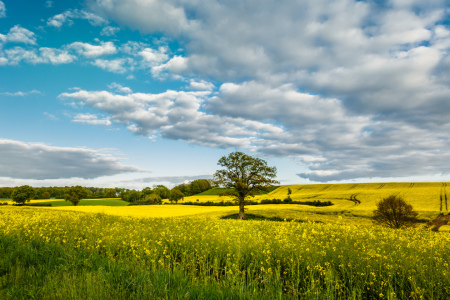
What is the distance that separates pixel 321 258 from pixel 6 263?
826 cm

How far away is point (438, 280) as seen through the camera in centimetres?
532

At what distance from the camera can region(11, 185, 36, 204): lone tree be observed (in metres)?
73.8

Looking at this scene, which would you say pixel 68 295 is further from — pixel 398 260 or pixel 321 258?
pixel 398 260

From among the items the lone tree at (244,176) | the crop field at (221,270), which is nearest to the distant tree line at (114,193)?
the lone tree at (244,176)

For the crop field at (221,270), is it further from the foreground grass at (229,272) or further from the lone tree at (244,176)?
the lone tree at (244,176)

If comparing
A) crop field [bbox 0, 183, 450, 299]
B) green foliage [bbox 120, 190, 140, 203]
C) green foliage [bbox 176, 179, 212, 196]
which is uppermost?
crop field [bbox 0, 183, 450, 299]

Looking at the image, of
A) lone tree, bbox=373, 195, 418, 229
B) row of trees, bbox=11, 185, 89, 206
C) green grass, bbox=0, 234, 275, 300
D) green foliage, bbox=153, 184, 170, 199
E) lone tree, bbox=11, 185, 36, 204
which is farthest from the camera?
Answer: green foliage, bbox=153, 184, 170, 199

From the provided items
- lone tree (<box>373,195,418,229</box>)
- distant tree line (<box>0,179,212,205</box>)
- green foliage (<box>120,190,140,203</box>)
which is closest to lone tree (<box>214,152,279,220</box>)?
lone tree (<box>373,195,418,229</box>)

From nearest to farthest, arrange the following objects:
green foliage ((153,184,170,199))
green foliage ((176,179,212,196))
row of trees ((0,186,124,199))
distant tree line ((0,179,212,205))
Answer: distant tree line ((0,179,212,205))
green foliage ((153,184,170,199))
row of trees ((0,186,124,199))
green foliage ((176,179,212,196))

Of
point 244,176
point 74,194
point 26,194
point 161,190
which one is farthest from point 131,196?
point 244,176

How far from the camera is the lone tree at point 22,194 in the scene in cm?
7379

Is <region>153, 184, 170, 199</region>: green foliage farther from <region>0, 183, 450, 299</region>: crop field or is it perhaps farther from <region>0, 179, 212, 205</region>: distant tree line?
<region>0, 183, 450, 299</region>: crop field

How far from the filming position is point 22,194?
73.6 metres

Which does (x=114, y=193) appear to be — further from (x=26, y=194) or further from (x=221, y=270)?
(x=221, y=270)
